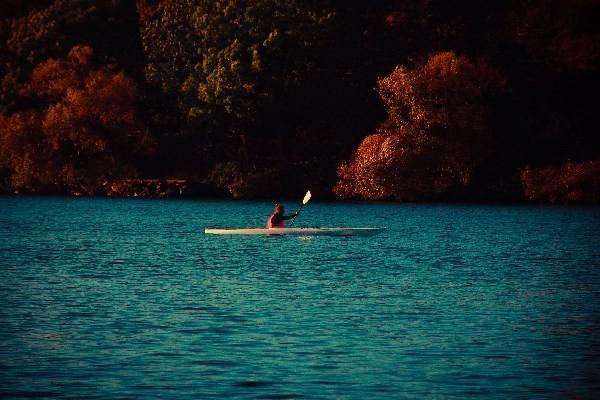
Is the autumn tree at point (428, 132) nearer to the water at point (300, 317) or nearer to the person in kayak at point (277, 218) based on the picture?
the water at point (300, 317)

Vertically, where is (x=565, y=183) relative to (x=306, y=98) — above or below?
below

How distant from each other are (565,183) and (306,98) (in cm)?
1849

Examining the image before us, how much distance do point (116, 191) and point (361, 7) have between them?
21.7m

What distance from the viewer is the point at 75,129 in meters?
83.4

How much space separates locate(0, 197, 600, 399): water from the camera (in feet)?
57.4

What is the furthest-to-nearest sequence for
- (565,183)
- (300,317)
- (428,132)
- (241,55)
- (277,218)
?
(241,55), (428,132), (565,183), (277,218), (300,317)

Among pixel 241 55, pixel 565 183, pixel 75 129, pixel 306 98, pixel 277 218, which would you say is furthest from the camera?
pixel 75 129

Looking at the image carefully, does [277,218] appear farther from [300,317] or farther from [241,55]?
[241,55]

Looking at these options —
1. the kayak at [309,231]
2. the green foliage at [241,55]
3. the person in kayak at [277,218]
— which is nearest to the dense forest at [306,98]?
the green foliage at [241,55]

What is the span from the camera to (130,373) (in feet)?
59.2

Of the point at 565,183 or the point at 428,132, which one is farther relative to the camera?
the point at 428,132

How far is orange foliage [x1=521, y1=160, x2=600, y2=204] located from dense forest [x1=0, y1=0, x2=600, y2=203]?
0.42 ft

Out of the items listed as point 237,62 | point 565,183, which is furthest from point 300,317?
point 237,62

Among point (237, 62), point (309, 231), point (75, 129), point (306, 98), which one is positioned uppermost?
point (237, 62)
